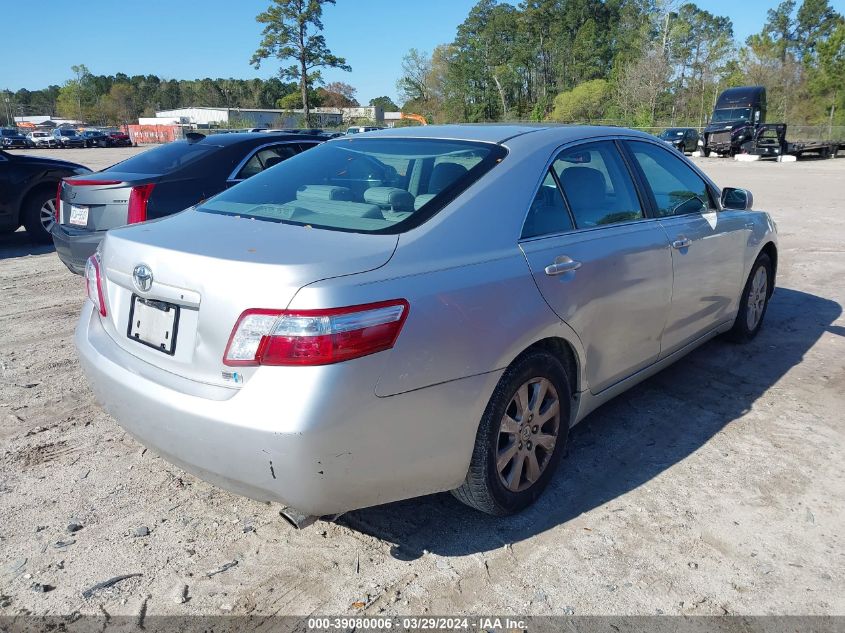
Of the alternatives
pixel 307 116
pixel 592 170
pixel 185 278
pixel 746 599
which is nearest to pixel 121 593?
pixel 185 278

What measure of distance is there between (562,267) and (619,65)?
75.9 m

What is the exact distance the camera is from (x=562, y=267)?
290 centimetres

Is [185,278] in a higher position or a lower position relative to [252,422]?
higher

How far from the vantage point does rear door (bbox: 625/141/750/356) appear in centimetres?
382

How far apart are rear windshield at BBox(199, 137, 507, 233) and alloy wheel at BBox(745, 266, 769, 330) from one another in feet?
9.91

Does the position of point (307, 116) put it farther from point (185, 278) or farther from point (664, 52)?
point (185, 278)

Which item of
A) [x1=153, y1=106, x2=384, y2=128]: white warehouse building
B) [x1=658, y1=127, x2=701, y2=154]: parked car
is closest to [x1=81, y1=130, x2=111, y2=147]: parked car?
[x1=153, y1=106, x2=384, y2=128]: white warehouse building

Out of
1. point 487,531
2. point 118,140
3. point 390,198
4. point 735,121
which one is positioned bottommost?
point 487,531

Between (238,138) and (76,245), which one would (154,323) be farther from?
(238,138)

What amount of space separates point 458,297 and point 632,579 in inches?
50.5

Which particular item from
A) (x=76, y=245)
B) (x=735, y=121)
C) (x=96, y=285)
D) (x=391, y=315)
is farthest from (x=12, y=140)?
(x=391, y=315)

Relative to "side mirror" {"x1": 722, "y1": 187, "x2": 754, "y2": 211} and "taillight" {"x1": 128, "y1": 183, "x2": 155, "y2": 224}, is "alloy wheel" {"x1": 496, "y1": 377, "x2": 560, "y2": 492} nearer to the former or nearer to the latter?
"side mirror" {"x1": 722, "y1": 187, "x2": 754, "y2": 211}

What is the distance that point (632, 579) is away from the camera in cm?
257

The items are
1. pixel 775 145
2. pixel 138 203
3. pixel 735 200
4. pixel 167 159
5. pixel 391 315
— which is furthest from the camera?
pixel 775 145
